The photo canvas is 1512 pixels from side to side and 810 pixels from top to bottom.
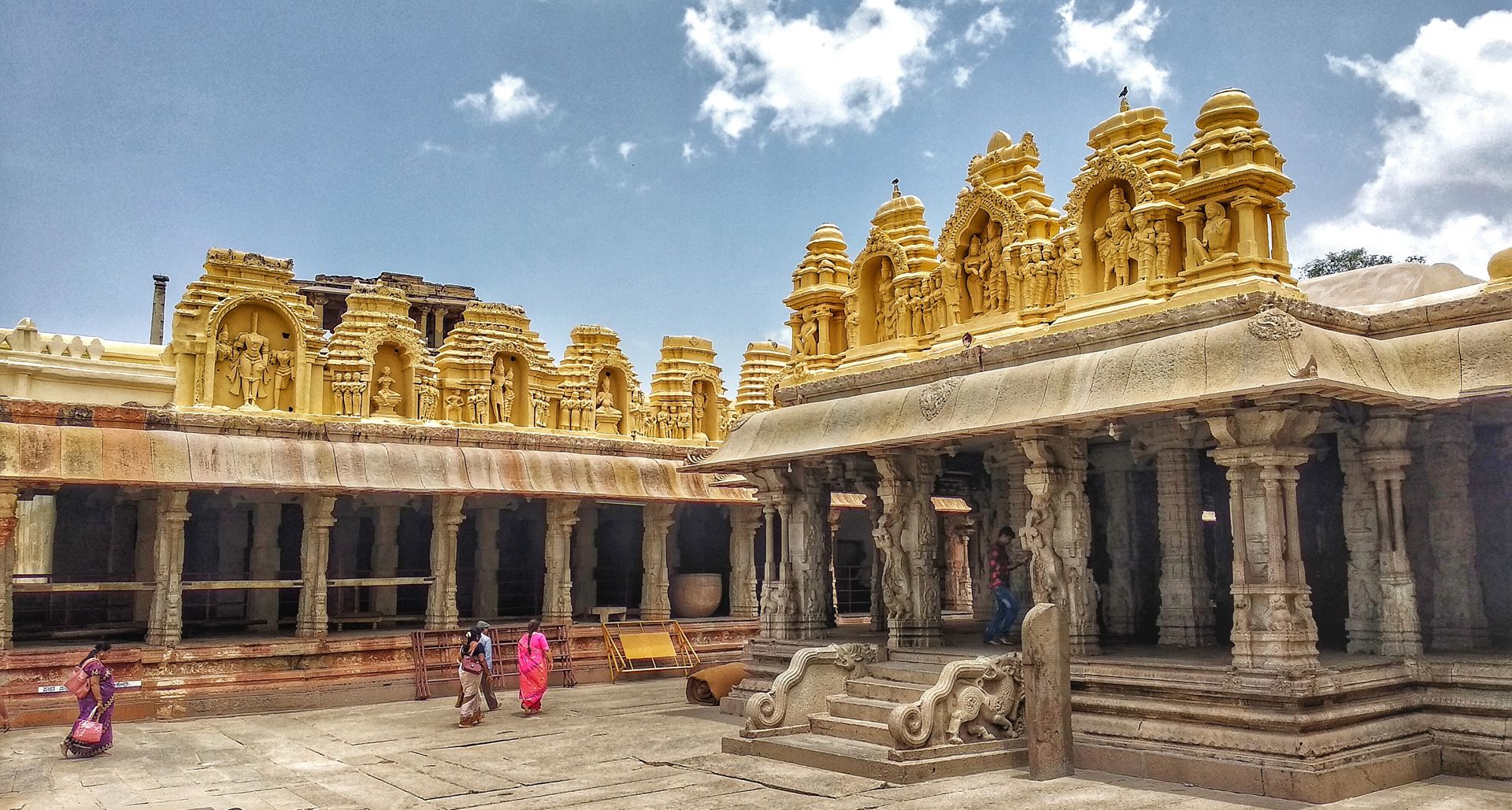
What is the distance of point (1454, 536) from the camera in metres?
10.7

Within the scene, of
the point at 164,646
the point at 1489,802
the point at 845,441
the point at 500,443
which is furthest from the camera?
the point at 500,443

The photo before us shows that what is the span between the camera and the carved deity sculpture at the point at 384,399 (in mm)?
19844

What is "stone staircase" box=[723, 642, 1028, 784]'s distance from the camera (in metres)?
9.87

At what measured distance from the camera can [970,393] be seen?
1198 cm

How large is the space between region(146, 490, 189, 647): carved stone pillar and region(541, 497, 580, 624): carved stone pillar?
18.8 ft

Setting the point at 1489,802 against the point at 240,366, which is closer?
the point at 1489,802

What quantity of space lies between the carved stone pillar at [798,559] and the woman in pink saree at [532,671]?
2.97 metres

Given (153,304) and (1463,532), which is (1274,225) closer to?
(1463,532)

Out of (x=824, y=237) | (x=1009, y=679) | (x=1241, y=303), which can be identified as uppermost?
(x=824, y=237)

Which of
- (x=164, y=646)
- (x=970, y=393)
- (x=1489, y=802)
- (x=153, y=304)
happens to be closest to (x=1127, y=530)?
(x=970, y=393)

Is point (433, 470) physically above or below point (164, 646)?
above

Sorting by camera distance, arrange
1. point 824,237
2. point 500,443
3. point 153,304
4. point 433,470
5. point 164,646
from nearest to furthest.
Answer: point 164,646
point 824,237
point 433,470
point 500,443
point 153,304

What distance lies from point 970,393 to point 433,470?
970cm

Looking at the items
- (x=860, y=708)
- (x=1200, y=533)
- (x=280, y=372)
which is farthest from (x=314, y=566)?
(x=1200, y=533)
